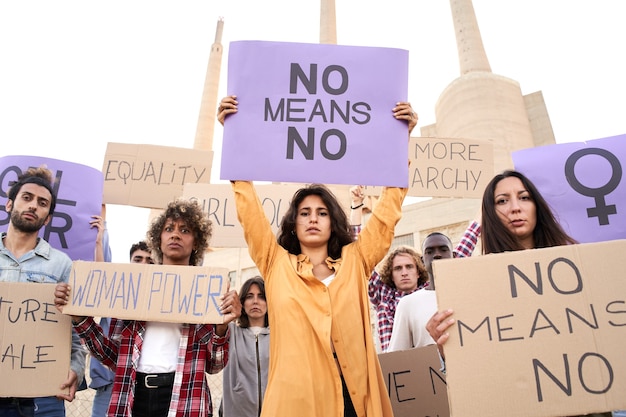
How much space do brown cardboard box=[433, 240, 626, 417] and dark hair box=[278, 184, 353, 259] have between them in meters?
0.89

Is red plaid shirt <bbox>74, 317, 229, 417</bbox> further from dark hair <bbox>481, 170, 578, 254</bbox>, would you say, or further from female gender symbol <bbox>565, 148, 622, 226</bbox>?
female gender symbol <bbox>565, 148, 622, 226</bbox>

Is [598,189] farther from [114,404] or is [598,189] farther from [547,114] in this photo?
[547,114]

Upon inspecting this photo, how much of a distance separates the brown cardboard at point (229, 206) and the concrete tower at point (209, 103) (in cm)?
3035

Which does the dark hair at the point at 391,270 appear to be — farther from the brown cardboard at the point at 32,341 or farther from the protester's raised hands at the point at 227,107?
the brown cardboard at the point at 32,341

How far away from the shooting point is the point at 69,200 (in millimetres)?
4277

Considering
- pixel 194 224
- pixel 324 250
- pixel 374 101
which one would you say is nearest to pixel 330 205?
pixel 324 250

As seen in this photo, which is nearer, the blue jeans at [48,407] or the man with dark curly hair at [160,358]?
the man with dark curly hair at [160,358]

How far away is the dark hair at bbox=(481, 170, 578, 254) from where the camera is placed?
2.53 meters

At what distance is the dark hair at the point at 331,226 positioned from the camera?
2904 millimetres

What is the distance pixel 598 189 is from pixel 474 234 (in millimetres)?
915

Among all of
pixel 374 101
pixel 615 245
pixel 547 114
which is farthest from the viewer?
pixel 547 114

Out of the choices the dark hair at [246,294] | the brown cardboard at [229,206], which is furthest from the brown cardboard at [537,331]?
the brown cardboard at [229,206]

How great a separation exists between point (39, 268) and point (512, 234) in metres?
3.03

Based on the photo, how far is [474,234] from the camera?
12.7 feet
